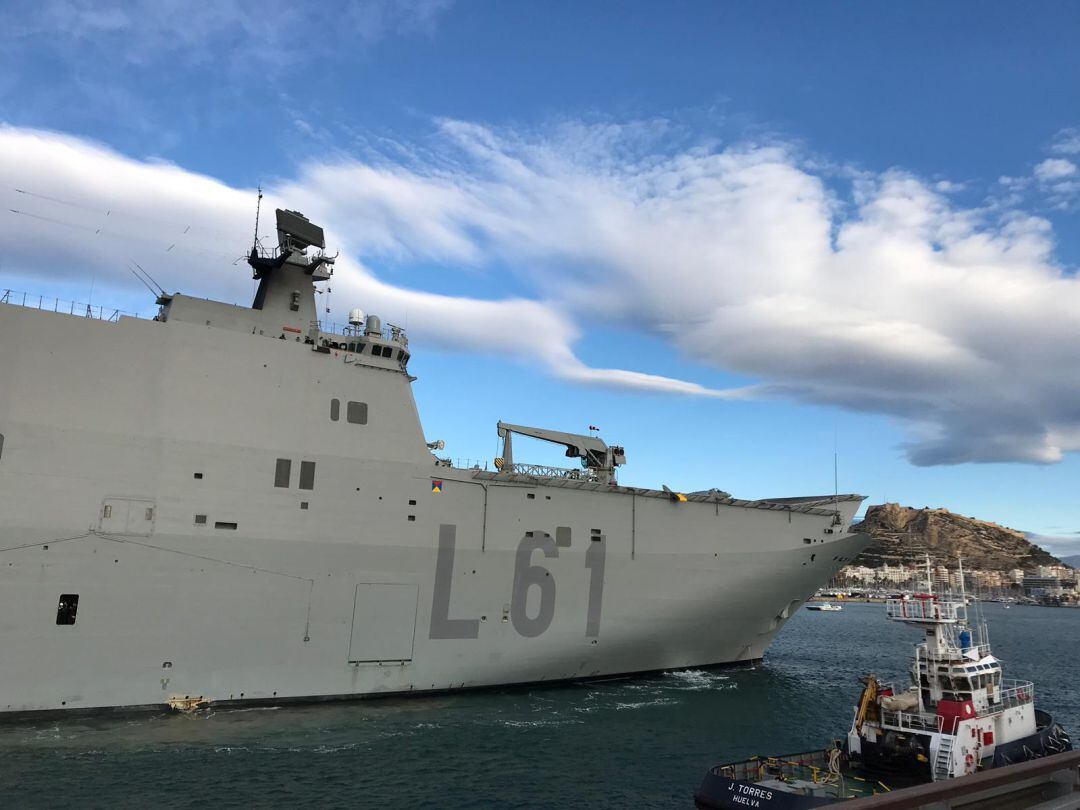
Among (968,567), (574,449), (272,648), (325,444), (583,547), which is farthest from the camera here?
(968,567)

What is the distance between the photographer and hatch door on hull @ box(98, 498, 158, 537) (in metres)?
17.1

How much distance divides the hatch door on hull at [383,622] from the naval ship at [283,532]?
0.06 m

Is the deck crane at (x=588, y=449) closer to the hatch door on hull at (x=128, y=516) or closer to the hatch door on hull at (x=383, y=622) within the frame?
the hatch door on hull at (x=383, y=622)

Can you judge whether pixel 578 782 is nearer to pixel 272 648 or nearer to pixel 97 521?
pixel 272 648

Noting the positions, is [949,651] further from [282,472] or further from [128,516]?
[128,516]

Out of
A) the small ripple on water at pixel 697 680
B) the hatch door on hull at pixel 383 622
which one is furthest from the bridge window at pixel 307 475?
the small ripple on water at pixel 697 680

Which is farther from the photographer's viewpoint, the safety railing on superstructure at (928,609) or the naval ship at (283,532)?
the naval ship at (283,532)

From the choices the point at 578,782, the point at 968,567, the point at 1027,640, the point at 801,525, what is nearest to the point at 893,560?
the point at 968,567

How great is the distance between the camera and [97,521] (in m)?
17.0

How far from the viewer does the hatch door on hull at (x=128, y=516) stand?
1708 centimetres

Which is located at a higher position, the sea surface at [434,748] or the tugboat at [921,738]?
the tugboat at [921,738]

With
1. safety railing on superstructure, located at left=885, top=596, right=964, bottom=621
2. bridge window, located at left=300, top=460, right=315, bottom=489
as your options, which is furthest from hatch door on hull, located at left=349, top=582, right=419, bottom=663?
safety railing on superstructure, located at left=885, top=596, right=964, bottom=621

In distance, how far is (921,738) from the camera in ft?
44.6

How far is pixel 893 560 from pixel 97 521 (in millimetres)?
199233
